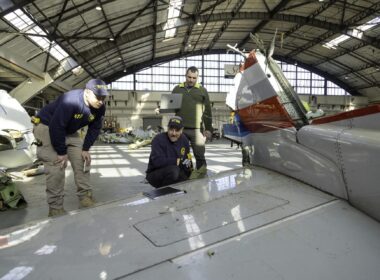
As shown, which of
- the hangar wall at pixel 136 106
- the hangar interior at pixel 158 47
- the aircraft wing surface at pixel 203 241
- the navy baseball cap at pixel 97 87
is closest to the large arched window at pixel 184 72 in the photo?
the hangar interior at pixel 158 47

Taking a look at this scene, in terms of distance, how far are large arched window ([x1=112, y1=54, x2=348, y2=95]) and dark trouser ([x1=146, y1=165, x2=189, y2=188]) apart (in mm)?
26316

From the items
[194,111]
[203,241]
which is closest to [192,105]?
[194,111]

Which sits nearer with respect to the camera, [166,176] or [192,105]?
[166,176]

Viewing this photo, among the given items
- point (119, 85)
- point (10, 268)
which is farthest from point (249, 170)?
point (119, 85)

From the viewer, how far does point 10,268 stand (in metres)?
1.14

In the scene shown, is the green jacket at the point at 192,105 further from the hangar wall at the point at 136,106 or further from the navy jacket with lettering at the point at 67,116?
the hangar wall at the point at 136,106

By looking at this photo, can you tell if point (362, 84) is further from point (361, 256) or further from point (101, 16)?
point (361, 256)

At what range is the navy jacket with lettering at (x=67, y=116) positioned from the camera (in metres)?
2.99

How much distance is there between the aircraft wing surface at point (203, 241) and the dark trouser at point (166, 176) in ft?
4.78

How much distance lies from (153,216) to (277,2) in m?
19.4

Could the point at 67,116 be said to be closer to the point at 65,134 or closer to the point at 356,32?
the point at 65,134

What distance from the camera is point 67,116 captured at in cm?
304

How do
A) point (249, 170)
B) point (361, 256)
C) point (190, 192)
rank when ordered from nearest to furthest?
point (361, 256), point (190, 192), point (249, 170)

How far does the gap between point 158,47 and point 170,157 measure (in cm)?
2199
